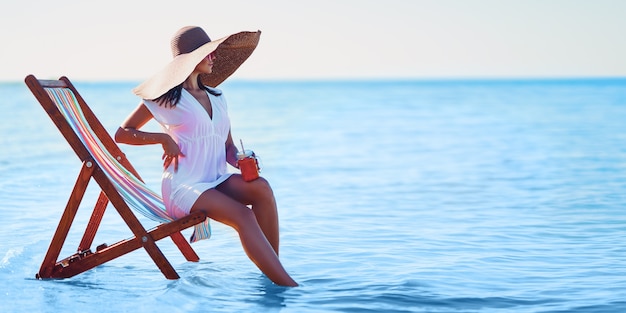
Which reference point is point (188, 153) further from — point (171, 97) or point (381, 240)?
point (381, 240)

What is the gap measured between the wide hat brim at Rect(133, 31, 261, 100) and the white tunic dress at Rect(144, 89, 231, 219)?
0.36 feet

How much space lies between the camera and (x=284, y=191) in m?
9.38

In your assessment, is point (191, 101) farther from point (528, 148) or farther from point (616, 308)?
point (528, 148)

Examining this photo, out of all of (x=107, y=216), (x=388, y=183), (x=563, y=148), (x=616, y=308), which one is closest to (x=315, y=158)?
(x=388, y=183)

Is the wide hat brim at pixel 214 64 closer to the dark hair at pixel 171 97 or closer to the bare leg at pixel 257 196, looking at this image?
the dark hair at pixel 171 97

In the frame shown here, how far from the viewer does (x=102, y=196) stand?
4941 mm

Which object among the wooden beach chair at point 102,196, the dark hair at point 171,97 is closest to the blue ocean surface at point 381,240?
the wooden beach chair at point 102,196

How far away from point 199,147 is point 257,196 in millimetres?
397

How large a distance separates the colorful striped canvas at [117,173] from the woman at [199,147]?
12 cm

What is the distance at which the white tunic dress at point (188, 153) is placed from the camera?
444 cm

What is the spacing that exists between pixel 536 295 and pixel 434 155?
9506 millimetres

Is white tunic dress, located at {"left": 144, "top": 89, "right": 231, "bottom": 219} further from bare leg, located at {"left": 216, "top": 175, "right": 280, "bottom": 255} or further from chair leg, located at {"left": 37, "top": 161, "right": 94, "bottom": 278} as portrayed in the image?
chair leg, located at {"left": 37, "top": 161, "right": 94, "bottom": 278}

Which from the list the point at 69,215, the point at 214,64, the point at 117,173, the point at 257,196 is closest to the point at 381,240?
the point at 257,196

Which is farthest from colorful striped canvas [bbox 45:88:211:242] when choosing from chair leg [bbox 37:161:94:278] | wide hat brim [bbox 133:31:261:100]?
wide hat brim [bbox 133:31:261:100]
